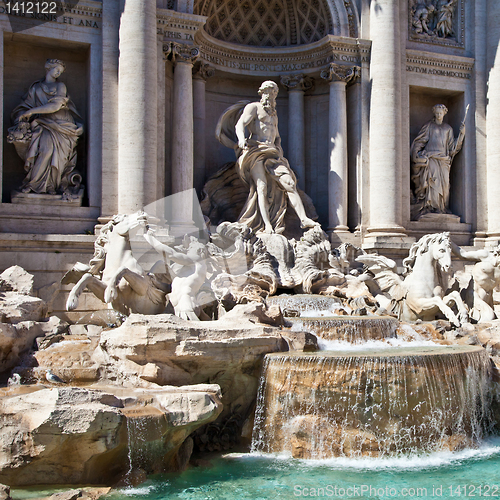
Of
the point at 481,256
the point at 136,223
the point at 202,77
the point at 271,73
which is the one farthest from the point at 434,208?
the point at 136,223

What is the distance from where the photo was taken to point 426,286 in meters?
11.8

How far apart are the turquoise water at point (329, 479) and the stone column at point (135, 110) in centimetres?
612

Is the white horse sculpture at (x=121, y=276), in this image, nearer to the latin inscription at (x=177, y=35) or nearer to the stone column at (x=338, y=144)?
the latin inscription at (x=177, y=35)

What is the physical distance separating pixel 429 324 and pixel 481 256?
2149mm

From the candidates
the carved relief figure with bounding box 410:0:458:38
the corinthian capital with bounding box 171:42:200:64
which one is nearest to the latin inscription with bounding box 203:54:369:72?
the corinthian capital with bounding box 171:42:200:64

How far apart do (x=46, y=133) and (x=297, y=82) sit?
20.1 ft

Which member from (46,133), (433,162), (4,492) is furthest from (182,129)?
(4,492)

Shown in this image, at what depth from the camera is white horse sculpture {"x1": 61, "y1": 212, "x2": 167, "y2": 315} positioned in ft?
32.3

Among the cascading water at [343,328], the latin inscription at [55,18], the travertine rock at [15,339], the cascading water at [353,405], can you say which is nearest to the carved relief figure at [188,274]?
the cascading water at [343,328]

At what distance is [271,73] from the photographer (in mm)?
15828

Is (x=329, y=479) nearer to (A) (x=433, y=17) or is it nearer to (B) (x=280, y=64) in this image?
(B) (x=280, y=64)

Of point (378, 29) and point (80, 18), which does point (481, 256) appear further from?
point (80, 18)

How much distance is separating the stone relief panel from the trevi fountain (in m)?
0.05

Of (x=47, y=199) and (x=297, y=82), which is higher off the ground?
(x=297, y=82)
